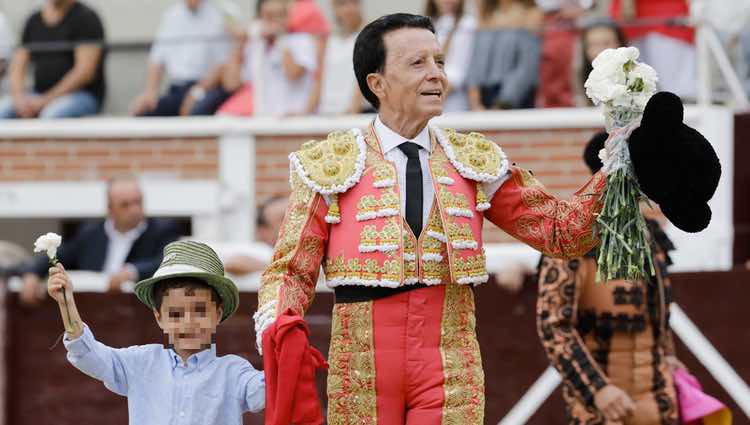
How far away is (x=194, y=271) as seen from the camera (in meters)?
3.99

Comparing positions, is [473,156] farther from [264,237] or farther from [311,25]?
[311,25]

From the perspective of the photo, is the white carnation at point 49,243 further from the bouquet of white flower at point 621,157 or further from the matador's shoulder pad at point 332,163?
the bouquet of white flower at point 621,157

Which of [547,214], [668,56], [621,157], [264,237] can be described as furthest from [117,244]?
[621,157]

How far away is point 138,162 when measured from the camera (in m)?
8.95

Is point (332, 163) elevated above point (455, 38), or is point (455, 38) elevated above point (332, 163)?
point (455, 38)

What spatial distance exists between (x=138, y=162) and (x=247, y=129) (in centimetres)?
71

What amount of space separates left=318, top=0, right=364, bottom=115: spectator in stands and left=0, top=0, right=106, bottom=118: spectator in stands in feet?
4.35

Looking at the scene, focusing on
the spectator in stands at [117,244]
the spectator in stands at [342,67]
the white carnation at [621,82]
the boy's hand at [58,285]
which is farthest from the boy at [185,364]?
the spectator in stands at [342,67]

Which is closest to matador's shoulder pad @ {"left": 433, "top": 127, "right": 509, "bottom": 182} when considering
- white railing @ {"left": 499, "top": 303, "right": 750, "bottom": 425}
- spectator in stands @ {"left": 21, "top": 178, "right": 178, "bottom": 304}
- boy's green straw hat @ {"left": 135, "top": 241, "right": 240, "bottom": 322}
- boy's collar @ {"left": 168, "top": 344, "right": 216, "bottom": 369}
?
boy's green straw hat @ {"left": 135, "top": 241, "right": 240, "bottom": 322}

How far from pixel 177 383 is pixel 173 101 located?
508cm

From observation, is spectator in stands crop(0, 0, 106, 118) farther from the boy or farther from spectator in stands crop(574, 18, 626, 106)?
the boy

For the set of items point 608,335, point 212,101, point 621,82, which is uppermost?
point 212,101

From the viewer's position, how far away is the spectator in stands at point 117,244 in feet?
24.7

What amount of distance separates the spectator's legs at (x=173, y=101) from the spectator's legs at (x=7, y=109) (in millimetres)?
824
